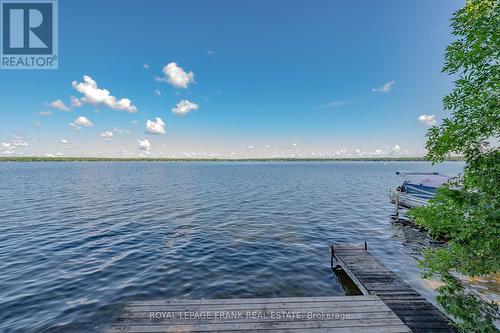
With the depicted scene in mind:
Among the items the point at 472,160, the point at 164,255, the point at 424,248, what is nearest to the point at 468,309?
the point at 472,160

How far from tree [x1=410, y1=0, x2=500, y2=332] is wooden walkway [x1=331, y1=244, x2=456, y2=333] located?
234 cm

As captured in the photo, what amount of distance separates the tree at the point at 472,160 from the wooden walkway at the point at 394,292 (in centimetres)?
234

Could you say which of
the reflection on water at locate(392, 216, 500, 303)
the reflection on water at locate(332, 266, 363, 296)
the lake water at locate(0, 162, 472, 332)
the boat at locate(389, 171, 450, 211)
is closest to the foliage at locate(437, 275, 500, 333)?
the reflection on water at locate(392, 216, 500, 303)

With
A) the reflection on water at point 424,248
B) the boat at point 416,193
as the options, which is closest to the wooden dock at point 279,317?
the reflection on water at point 424,248

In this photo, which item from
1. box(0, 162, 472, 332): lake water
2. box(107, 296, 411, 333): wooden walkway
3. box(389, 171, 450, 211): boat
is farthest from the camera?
box(389, 171, 450, 211): boat

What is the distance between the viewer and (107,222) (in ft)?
77.4

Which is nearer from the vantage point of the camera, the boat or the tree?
the tree

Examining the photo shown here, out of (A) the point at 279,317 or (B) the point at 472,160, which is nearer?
(B) the point at 472,160

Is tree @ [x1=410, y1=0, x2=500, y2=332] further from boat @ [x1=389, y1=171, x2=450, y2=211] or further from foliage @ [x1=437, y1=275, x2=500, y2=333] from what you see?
boat @ [x1=389, y1=171, x2=450, y2=211]

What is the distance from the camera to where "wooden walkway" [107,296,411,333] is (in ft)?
21.1

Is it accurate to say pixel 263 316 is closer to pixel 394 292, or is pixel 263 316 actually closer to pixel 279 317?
pixel 279 317

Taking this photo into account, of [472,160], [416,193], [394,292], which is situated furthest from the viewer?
[416,193]

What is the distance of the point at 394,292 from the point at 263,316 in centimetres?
638

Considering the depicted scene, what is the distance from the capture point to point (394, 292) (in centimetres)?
988
